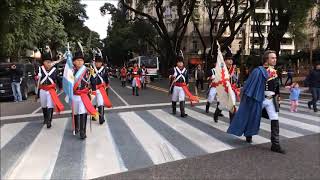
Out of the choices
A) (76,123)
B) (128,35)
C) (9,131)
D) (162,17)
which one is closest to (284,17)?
(162,17)

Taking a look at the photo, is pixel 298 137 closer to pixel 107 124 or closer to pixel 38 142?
pixel 107 124

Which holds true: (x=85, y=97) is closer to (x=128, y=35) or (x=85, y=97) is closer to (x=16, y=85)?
(x=16, y=85)

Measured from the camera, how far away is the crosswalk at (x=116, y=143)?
6.44m

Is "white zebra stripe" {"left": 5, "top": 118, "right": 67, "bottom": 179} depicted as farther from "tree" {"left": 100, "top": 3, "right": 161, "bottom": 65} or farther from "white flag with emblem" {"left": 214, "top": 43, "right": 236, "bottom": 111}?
"tree" {"left": 100, "top": 3, "right": 161, "bottom": 65}

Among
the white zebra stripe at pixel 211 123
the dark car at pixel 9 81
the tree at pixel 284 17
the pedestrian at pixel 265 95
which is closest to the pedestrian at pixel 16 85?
the dark car at pixel 9 81

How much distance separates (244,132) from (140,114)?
502 centimetres

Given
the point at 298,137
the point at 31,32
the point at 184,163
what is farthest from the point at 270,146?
the point at 31,32

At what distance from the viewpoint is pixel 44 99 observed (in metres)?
10.2

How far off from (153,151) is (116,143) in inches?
36.7

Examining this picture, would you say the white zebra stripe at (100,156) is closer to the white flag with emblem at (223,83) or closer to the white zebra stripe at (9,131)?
the white zebra stripe at (9,131)

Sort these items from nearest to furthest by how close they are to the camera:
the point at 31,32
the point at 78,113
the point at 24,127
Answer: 1. the point at 78,113
2. the point at 24,127
3. the point at 31,32

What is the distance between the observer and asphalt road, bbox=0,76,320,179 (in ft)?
20.3

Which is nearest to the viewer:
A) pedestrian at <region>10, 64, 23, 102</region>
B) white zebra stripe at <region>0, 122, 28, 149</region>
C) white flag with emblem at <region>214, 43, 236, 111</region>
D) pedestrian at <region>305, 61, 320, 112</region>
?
white zebra stripe at <region>0, 122, 28, 149</region>

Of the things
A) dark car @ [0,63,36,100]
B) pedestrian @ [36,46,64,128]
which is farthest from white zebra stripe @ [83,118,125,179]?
dark car @ [0,63,36,100]
